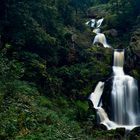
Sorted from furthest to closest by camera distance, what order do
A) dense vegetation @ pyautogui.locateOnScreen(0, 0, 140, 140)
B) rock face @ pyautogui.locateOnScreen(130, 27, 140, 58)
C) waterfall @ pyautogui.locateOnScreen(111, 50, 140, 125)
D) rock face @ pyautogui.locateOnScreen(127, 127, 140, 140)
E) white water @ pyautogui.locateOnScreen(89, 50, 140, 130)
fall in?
rock face @ pyautogui.locateOnScreen(130, 27, 140, 58)
waterfall @ pyautogui.locateOnScreen(111, 50, 140, 125)
white water @ pyautogui.locateOnScreen(89, 50, 140, 130)
rock face @ pyautogui.locateOnScreen(127, 127, 140, 140)
dense vegetation @ pyautogui.locateOnScreen(0, 0, 140, 140)

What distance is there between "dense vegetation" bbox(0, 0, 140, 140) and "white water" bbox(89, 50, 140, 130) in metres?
0.99

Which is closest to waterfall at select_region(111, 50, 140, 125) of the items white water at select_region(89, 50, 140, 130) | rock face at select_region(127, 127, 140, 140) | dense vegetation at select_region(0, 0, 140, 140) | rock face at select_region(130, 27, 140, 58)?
white water at select_region(89, 50, 140, 130)

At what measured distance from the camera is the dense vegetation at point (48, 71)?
1830 cm

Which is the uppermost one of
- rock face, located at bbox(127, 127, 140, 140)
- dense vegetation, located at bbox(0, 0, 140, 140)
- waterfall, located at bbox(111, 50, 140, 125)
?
dense vegetation, located at bbox(0, 0, 140, 140)

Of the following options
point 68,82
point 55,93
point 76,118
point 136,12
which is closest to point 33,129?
point 76,118

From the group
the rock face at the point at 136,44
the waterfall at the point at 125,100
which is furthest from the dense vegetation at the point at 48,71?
the waterfall at the point at 125,100

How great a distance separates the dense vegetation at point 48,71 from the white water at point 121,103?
3.24 ft

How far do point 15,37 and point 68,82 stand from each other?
7292 millimetres

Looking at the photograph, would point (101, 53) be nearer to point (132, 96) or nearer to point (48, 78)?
point (132, 96)

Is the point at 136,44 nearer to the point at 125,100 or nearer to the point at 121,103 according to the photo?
the point at 125,100

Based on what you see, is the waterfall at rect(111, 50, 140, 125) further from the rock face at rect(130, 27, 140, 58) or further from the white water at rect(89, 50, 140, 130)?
the rock face at rect(130, 27, 140, 58)

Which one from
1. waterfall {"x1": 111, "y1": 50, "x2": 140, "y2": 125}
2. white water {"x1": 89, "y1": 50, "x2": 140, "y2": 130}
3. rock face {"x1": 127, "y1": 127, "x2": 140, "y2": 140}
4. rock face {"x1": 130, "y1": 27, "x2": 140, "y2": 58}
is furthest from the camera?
rock face {"x1": 130, "y1": 27, "x2": 140, "y2": 58}

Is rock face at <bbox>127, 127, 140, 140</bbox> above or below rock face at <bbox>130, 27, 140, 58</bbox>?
below

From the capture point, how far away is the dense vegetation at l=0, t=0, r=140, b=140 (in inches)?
720
